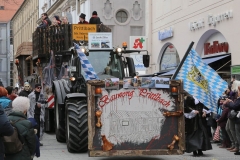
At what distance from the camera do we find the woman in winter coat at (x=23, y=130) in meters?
6.62

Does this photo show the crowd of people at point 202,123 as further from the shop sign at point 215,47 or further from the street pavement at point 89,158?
the shop sign at point 215,47

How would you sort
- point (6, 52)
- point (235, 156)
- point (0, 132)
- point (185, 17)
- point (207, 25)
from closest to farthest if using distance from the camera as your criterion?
point (0, 132)
point (235, 156)
point (207, 25)
point (185, 17)
point (6, 52)

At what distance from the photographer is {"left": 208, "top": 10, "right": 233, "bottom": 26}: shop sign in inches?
784

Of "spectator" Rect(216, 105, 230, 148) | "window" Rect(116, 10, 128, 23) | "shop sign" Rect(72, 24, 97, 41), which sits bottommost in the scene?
"spectator" Rect(216, 105, 230, 148)

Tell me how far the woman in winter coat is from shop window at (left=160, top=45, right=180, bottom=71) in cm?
1969

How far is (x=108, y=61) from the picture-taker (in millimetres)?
14133

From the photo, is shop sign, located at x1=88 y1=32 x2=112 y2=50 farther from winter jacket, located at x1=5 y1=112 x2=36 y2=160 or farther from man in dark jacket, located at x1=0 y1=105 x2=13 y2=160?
man in dark jacket, located at x1=0 y1=105 x2=13 y2=160

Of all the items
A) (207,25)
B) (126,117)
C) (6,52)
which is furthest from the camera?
(6,52)

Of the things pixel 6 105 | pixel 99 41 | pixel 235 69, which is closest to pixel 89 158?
pixel 6 105

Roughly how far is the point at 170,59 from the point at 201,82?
53.5 feet

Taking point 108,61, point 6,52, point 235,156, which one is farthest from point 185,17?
point 6,52

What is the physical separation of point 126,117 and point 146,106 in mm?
437

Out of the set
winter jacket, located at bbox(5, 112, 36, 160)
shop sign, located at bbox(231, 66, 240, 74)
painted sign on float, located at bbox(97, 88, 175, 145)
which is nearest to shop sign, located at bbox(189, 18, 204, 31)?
shop sign, located at bbox(231, 66, 240, 74)

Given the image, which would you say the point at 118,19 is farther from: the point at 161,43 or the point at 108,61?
the point at 108,61
